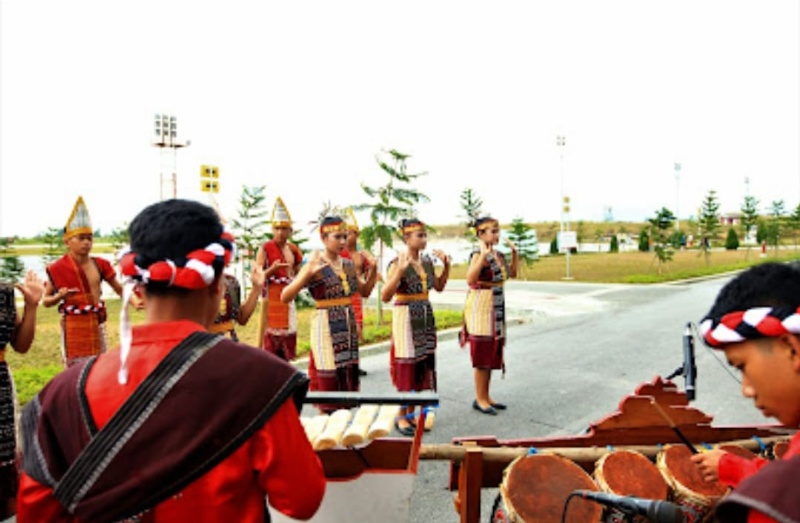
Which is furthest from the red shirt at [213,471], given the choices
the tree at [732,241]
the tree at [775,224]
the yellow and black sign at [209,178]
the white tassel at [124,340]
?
the tree at [732,241]

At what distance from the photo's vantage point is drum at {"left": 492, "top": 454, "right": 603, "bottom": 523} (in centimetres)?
245

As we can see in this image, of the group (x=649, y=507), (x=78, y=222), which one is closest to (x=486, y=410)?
(x=649, y=507)

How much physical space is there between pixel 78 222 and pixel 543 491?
15.9 ft

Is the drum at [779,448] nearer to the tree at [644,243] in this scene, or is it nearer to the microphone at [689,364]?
the microphone at [689,364]

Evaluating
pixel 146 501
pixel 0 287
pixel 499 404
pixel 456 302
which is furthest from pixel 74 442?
pixel 456 302

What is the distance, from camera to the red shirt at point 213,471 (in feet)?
4.60

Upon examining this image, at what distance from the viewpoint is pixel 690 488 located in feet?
8.61

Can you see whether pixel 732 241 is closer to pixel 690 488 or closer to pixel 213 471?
pixel 690 488

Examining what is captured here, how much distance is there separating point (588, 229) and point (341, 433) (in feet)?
256

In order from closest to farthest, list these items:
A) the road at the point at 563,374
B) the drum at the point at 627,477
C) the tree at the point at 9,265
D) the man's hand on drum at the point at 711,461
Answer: the man's hand on drum at the point at 711,461
the drum at the point at 627,477
the road at the point at 563,374
the tree at the point at 9,265

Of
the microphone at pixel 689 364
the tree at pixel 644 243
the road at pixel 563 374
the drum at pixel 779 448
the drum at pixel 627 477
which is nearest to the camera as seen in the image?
the microphone at pixel 689 364

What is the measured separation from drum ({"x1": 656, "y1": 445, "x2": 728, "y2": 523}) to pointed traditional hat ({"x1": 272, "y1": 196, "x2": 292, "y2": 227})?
5.59 metres

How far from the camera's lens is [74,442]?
4.50ft

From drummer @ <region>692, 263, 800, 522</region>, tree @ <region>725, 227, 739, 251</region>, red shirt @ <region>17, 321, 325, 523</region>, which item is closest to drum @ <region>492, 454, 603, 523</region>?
drummer @ <region>692, 263, 800, 522</region>
